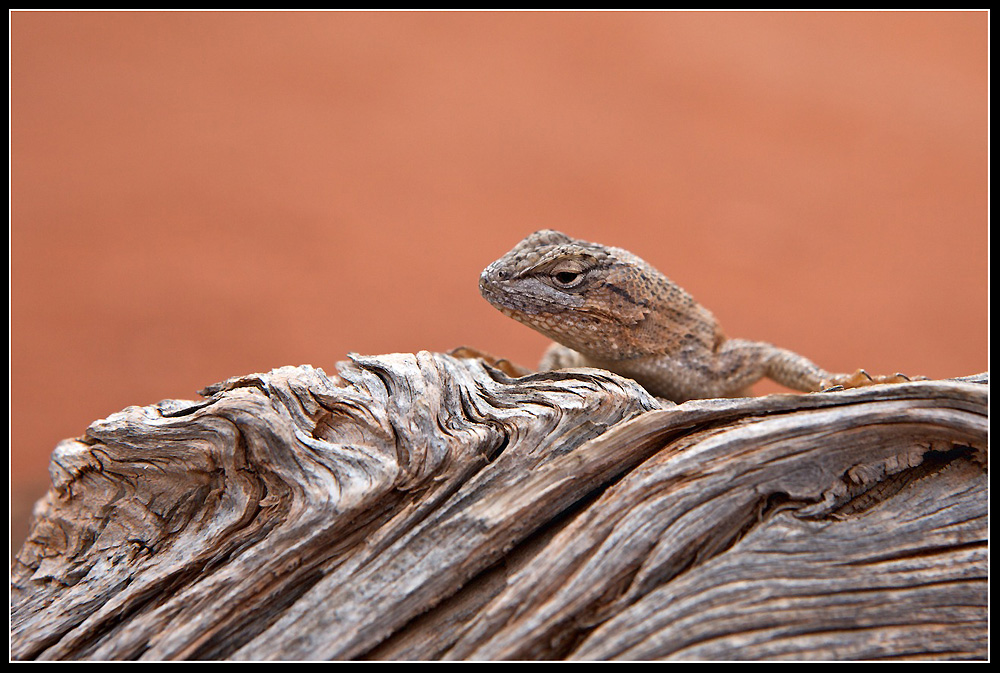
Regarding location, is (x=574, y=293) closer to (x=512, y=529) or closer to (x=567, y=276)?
(x=567, y=276)

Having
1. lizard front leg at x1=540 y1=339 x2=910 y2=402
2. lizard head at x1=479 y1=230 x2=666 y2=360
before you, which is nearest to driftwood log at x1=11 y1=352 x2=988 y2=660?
lizard head at x1=479 y1=230 x2=666 y2=360

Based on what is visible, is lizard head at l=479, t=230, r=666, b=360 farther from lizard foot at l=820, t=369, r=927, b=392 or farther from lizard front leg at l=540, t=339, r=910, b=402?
lizard foot at l=820, t=369, r=927, b=392

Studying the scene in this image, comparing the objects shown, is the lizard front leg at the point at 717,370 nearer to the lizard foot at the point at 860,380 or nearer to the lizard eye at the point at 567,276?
the lizard foot at the point at 860,380

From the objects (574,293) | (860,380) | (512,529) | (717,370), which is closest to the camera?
(512,529)

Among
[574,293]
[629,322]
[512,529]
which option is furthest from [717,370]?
[512,529]

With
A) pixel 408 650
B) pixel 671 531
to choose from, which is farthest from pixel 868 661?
pixel 408 650
